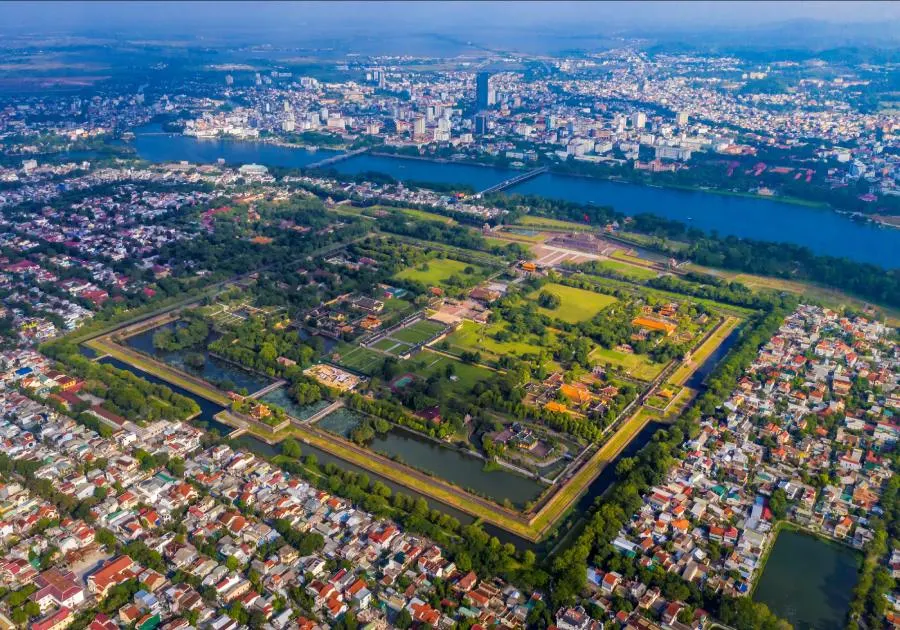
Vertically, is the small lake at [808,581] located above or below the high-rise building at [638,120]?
below

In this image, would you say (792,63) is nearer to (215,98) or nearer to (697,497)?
(215,98)

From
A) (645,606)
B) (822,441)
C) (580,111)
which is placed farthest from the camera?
(580,111)

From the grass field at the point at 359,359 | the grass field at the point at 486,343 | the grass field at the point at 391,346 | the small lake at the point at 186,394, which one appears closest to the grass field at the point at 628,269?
the grass field at the point at 486,343

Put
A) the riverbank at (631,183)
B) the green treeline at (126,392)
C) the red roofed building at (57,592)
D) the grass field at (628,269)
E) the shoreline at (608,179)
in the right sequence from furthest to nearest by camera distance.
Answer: the riverbank at (631,183) < the shoreline at (608,179) < the grass field at (628,269) < the green treeline at (126,392) < the red roofed building at (57,592)

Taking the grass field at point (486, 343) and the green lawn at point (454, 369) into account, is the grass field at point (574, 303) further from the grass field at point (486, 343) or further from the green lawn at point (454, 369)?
the green lawn at point (454, 369)

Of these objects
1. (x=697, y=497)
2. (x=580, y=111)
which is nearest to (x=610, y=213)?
(x=697, y=497)

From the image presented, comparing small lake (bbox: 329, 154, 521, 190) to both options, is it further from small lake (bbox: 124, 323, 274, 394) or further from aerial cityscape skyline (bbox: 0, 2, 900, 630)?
small lake (bbox: 124, 323, 274, 394)

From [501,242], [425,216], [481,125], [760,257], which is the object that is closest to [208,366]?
[501,242]
